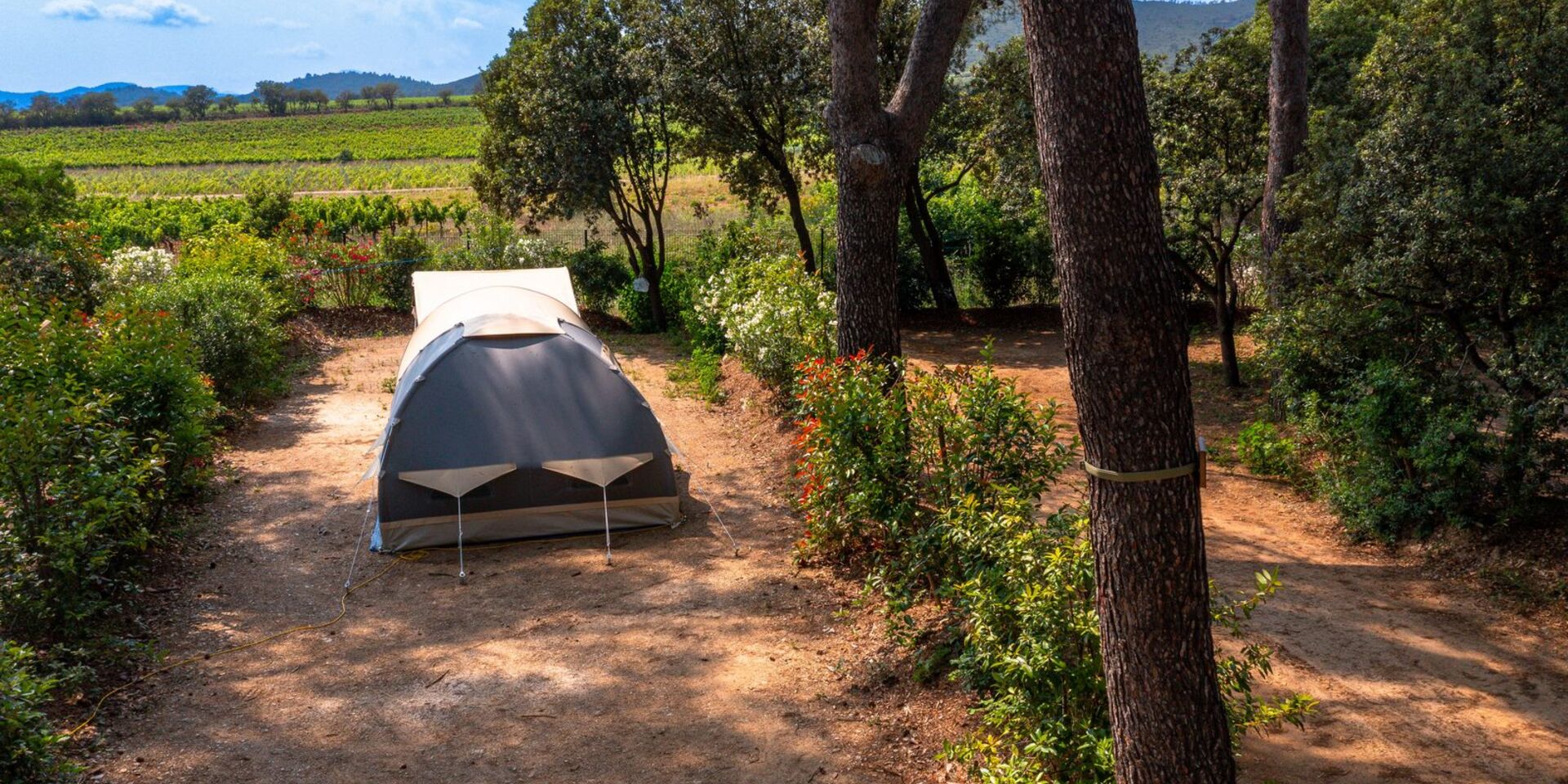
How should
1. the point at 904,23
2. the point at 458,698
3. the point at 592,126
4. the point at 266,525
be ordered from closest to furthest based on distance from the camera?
1. the point at 458,698
2. the point at 266,525
3. the point at 904,23
4. the point at 592,126

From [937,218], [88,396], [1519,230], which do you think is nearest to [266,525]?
[88,396]

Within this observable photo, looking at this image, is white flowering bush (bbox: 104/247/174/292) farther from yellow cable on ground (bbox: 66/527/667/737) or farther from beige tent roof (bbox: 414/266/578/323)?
yellow cable on ground (bbox: 66/527/667/737)

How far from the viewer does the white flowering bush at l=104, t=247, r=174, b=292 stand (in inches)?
585

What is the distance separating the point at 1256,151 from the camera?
1191cm

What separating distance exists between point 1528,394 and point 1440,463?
0.72 m

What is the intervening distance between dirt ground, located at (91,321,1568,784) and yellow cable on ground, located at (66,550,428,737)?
0.27 feet

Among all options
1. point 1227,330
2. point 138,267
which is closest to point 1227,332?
point 1227,330

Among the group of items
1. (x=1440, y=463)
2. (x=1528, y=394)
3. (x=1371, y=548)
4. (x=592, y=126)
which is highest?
(x=592, y=126)

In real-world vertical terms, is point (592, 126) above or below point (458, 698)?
above

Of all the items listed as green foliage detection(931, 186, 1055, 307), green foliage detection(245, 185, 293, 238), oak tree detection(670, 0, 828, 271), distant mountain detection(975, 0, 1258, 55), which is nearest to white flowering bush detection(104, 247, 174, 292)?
green foliage detection(245, 185, 293, 238)

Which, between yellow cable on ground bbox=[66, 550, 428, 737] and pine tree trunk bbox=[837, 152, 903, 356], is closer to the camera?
yellow cable on ground bbox=[66, 550, 428, 737]

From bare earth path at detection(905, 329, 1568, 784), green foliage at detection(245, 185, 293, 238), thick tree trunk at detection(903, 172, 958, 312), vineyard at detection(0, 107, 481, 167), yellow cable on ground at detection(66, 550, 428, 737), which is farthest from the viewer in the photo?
vineyard at detection(0, 107, 481, 167)

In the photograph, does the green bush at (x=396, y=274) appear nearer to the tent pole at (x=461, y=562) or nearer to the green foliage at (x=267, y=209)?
the green foliage at (x=267, y=209)

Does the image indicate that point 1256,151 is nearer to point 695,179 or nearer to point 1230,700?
point 1230,700
